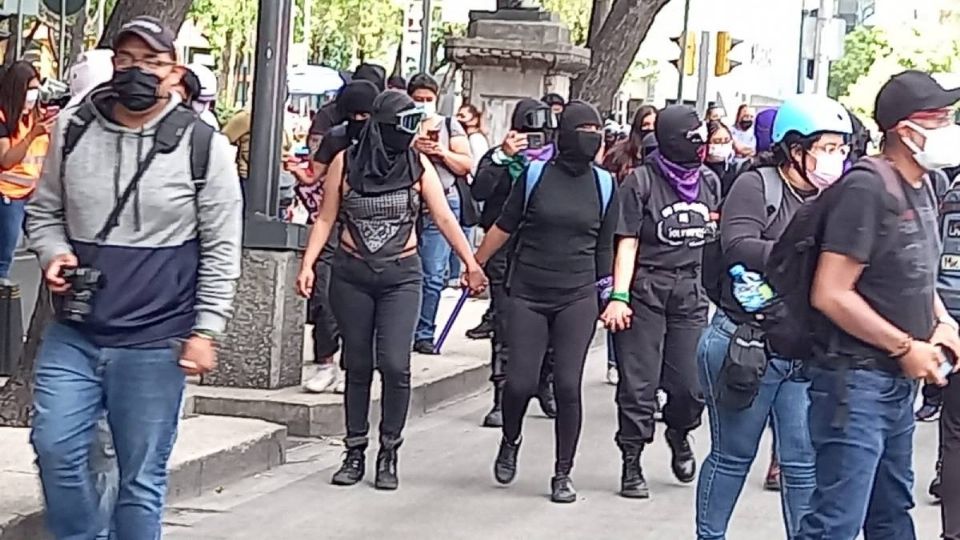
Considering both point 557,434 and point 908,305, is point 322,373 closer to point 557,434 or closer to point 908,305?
point 557,434

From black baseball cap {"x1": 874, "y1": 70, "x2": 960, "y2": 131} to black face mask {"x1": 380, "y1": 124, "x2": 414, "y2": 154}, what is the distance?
331 cm

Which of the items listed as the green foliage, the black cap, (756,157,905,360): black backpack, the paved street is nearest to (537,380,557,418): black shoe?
the paved street

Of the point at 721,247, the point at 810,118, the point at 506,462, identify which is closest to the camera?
the point at 810,118

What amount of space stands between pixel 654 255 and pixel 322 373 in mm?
2490

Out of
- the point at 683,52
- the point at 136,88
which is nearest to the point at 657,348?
the point at 136,88

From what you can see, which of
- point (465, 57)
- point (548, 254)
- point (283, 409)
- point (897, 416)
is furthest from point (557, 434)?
point (465, 57)

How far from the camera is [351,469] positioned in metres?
8.90

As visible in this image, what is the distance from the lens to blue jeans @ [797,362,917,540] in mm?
5543

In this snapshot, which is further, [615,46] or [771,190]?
[615,46]

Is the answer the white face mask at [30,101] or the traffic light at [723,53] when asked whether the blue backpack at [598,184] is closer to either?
the white face mask at [30,101]

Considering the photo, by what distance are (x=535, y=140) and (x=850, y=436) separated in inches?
217

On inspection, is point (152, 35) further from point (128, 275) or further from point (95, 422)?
point (95, 422)

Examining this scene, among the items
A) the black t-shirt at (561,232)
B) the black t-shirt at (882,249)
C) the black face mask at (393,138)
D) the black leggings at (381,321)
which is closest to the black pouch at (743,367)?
the black t-shirt at (882,249)

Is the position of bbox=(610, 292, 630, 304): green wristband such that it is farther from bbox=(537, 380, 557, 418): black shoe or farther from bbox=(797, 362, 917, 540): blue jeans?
bbox=(537, 380, 557, 418): black shoe
